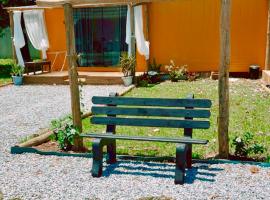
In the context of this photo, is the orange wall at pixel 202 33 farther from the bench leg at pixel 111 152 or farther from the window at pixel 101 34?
the bench leg at pixel 111 152

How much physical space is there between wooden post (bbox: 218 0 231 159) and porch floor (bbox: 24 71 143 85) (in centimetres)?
855

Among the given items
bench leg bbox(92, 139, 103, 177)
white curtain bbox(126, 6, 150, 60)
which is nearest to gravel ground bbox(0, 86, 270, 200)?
bench leg bbox(92, 139, 103, 177)

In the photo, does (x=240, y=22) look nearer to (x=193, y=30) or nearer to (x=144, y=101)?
(x=193, y=30)

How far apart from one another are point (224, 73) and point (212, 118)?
2979 millimetres

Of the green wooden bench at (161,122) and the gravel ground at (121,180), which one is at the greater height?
the green wooden bench at (161,122)

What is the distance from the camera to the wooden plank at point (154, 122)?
16.9 feet

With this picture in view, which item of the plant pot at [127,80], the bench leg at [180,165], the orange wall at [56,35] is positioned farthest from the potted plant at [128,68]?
the bench leg at [180,165]

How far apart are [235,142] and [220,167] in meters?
0.47

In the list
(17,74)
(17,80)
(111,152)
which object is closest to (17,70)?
(17,74)

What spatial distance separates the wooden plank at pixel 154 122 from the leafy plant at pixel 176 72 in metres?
8.32

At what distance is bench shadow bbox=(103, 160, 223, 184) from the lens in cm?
499

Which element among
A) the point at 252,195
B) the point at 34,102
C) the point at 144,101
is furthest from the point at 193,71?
the point at 252,195

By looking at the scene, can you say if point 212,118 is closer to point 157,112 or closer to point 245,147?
point 245,147

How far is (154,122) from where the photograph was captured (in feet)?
17.8
